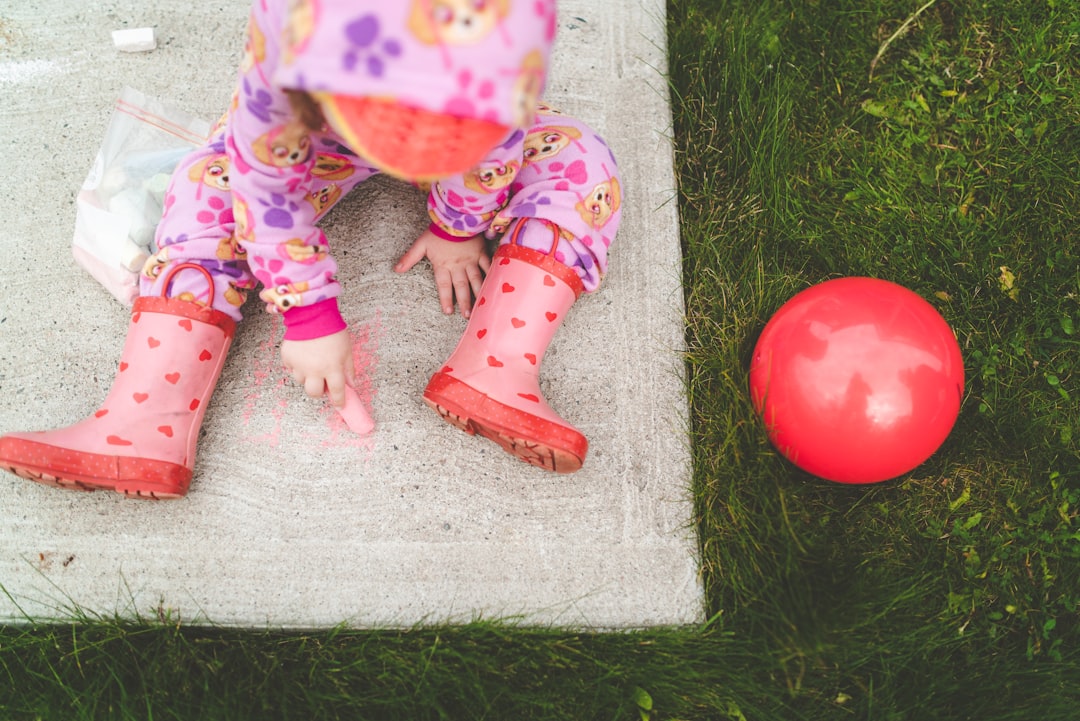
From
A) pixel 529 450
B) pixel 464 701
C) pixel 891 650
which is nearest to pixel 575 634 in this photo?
pixel 464 701

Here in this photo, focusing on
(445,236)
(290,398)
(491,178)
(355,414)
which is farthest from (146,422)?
(491,178)

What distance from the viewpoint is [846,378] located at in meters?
1.68

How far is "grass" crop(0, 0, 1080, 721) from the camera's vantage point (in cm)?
177

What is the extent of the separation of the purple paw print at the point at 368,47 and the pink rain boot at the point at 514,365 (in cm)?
81

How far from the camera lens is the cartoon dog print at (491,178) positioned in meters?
1.78

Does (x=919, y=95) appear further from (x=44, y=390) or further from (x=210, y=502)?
(x=44, y=390)

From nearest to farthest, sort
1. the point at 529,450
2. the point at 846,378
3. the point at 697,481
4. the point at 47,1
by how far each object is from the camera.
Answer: the point at 846,378, the point at 529,450, the point at 697,481, the point at 47,1

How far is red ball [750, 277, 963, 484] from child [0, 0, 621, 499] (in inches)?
18.3

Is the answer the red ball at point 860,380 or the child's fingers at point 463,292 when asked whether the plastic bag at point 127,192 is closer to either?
the child's fingers at point 463,292

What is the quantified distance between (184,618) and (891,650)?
158 cm

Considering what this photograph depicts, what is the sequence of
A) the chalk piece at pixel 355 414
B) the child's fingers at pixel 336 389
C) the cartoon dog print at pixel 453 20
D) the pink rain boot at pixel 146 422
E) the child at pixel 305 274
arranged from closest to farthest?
1. the cartoon dog print at pixel 453 20
2. the child at pixel 305 274
3. the pink rain boot at pixel 146 422
4. the child's fingers at pixel 336 389
5. the chalk piece at pixel 355 414

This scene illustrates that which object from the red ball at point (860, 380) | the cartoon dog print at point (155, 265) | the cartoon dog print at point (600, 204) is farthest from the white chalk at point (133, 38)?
the red ball at point (860, 380)

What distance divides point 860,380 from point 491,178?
35.1 inches

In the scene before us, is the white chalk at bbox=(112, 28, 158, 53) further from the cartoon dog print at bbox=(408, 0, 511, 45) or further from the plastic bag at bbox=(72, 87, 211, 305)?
the cartoon dog print at bbox=(408, 0, 511, 45)
